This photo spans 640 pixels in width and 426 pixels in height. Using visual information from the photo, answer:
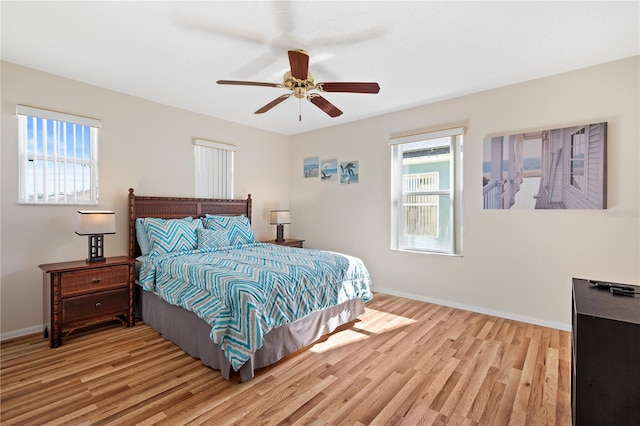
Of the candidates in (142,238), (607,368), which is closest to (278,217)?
(142,238)

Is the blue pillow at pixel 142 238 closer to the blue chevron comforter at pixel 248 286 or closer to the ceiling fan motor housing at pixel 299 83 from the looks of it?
the blue chevron comforter at pixel 248 286

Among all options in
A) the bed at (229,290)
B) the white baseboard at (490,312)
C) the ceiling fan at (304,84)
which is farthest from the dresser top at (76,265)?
the white baseboard at (490,312)

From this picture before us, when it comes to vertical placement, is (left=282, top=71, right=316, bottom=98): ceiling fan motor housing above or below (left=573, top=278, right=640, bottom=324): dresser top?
above

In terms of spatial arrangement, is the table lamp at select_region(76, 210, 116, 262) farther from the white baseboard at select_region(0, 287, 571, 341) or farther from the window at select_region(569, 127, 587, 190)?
the window at select_region(569, 127, 587, 190)

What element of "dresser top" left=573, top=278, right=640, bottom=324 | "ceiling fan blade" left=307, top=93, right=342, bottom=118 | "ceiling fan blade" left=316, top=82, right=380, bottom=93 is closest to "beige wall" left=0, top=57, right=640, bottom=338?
"dresser top" left=573, top=278, right=640, bottom=324

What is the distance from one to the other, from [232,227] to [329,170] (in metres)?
1.88

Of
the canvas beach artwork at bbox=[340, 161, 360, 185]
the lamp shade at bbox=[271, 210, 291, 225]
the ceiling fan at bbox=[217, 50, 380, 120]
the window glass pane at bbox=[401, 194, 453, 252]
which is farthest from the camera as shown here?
the lamp shade at bbox=[271, 210, 291, 225]

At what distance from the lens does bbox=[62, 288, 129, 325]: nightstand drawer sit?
273cm

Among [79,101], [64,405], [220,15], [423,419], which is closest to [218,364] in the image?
[64,405]

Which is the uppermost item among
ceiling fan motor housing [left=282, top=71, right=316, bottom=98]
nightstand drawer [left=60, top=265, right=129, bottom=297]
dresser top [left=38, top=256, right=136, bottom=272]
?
ceiling fan motor housing [left=282, top=71, right=316, bottom=98]

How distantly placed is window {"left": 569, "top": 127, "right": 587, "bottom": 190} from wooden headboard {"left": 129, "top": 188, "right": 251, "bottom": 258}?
13.4ft

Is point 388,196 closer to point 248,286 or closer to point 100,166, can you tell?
point 248,286

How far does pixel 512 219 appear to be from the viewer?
3.37 m

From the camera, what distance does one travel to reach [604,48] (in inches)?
103
